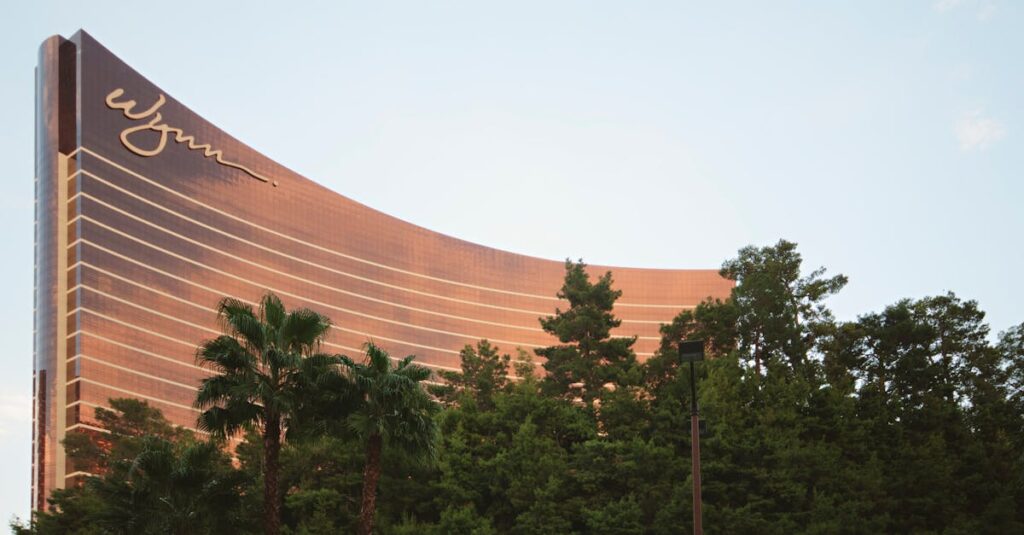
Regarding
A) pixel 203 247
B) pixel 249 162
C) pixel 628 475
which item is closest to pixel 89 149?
pixel 203 247

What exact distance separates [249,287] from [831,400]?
84.1m

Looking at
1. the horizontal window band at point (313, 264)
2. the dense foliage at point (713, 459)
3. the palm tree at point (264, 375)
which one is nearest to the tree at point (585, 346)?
the dense foliage at point (713, 459)

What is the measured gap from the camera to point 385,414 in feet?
118

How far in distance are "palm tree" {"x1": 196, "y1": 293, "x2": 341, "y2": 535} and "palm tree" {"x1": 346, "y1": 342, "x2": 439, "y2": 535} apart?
73.1 inches

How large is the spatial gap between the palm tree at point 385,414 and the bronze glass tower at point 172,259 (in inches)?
2839

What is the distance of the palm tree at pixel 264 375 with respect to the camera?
3403 centimetres

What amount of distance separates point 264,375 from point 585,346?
116 ft

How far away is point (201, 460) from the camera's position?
114 feet

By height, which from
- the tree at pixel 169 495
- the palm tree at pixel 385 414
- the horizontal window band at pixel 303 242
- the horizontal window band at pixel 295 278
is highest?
the horizontal window band at pixel 303 242

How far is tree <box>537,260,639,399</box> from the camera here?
216 ft

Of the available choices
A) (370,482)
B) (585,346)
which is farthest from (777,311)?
(370,482)

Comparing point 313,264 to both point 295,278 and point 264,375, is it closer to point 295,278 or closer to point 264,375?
point 295,278

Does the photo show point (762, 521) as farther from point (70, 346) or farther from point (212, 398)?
point (70, 346)

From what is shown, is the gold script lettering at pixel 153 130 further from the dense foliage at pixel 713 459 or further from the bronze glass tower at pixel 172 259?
the dense foliage at pixel 713 459
